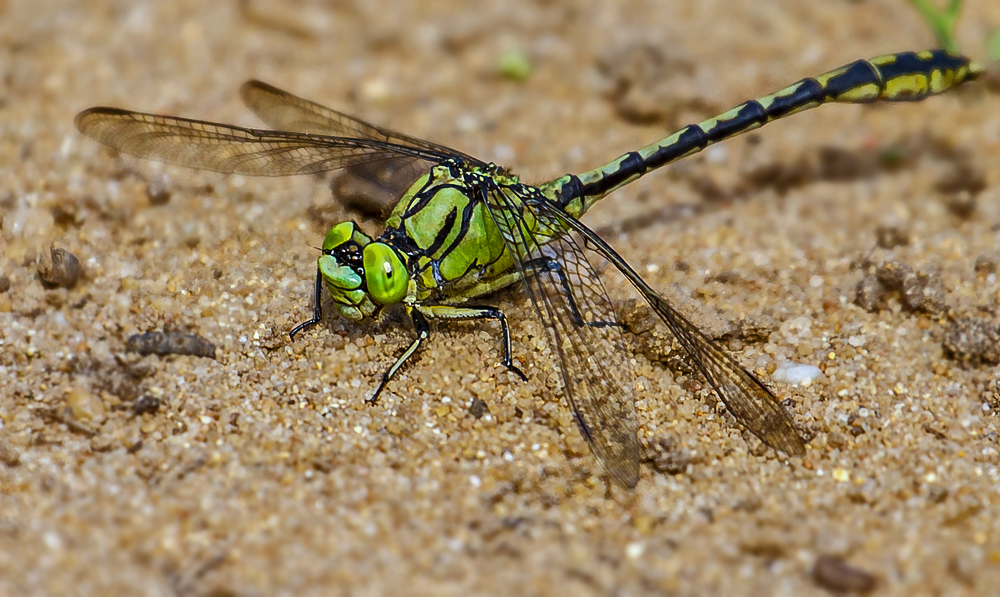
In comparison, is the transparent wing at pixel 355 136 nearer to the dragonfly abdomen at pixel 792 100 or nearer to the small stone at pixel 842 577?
the dragonfly abdomen at pixel 792 100

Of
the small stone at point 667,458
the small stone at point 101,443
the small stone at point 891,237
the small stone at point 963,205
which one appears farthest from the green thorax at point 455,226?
the small stone at point 963,205

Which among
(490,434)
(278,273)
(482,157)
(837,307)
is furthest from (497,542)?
(482,157)

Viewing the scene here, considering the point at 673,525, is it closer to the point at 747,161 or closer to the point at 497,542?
the point at 497,542

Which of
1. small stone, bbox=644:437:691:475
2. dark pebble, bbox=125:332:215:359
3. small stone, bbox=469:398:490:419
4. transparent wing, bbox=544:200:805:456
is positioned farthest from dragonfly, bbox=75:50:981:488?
dark pebble, bbox=125:332:215:359

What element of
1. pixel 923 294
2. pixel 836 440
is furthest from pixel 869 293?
pixel 836 440

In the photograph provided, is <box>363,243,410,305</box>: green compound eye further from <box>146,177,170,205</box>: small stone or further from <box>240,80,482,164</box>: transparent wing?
<box>146,177,170,205</box>: small stone

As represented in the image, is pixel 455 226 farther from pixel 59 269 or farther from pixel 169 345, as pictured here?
pixel 59 269
